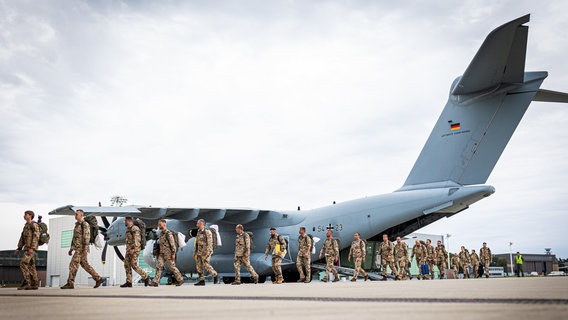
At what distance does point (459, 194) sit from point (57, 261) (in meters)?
41.0

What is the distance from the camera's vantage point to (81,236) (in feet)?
37.7

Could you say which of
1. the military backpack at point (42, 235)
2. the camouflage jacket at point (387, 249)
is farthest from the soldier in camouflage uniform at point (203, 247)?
the camouflage jacket at point (387, 249)

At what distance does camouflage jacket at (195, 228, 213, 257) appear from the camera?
43.6 ft

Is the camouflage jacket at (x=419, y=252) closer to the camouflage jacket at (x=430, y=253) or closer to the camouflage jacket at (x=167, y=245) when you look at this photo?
the camouflage jacket at (x=430, y=253)

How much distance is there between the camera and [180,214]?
18969 mm

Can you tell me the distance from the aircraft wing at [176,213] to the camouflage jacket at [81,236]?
5362 mm

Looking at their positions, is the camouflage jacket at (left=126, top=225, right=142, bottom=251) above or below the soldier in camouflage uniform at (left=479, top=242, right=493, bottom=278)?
above

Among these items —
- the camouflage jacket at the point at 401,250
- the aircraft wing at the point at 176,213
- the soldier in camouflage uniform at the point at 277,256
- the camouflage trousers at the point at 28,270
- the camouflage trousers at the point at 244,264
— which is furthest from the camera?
the camouflage jacket at the point at 401,250

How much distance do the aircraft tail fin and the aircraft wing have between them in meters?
6.56

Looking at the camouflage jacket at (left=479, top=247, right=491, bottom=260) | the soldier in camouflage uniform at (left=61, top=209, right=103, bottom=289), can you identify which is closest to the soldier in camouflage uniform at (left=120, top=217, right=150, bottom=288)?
the soldier in camouflage uniform at (left=61, top=209, right=103, bottom=289)

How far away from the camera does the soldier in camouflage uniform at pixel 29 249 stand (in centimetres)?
1100

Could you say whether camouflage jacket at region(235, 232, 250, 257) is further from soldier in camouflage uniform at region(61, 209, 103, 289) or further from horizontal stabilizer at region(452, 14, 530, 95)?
horizontal stabilizer at region(452, 14, 530, 95)

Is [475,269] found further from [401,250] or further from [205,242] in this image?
[205,242]

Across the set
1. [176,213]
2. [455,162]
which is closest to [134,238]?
[176,213]
